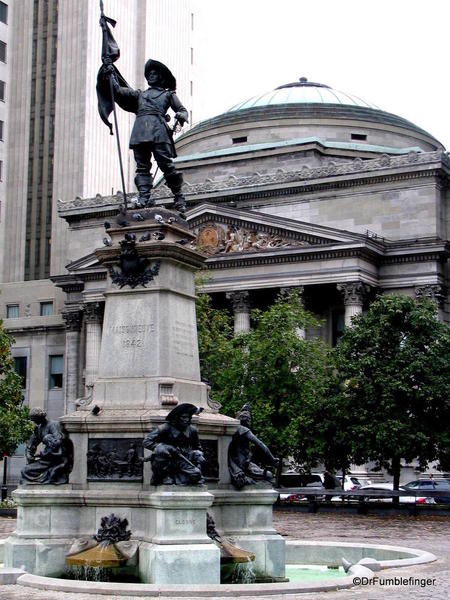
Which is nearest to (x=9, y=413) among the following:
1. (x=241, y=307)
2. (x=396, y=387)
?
(x=396, y=387)

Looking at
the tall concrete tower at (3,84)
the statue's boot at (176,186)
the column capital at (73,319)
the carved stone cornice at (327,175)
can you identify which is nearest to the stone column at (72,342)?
the column capital at (73,319)

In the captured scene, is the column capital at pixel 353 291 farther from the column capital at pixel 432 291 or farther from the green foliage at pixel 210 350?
the green foliage at pixel 210 350

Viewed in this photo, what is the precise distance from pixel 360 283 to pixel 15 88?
190ft

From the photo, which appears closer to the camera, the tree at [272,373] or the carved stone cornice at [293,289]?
the tree at [272,373]

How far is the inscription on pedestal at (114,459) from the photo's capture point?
16.7 meters

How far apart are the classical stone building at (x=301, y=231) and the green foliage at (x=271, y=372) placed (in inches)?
529

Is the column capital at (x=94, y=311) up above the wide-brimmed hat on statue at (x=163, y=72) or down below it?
above

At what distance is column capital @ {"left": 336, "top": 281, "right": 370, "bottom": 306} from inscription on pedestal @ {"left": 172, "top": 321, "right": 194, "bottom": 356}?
48785mm

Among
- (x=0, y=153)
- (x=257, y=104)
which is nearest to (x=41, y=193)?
(x=0, y=153)

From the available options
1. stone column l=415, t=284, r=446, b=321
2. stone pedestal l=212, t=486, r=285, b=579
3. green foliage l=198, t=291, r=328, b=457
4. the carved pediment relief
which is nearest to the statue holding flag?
stone pedestal l=212, t=486, r=285, b=579

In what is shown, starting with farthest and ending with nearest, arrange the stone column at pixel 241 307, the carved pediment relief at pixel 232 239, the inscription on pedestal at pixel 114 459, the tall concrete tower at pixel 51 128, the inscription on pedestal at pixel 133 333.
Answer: the tall concrete tower at pixel 51 128
the stone column at pixel 241 307
the carved pediment relief at pixel 232 239
the inscription on pedestal at pixel 133 333
the inscription on pedestal at pixel 114 459

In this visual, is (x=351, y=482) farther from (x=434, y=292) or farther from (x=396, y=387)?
(x=396, y=387)

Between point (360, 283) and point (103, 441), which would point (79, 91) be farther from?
point (103, 441)

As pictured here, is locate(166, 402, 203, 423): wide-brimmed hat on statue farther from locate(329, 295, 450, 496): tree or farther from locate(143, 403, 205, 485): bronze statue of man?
locate(329, 295, 450, 496): tree
